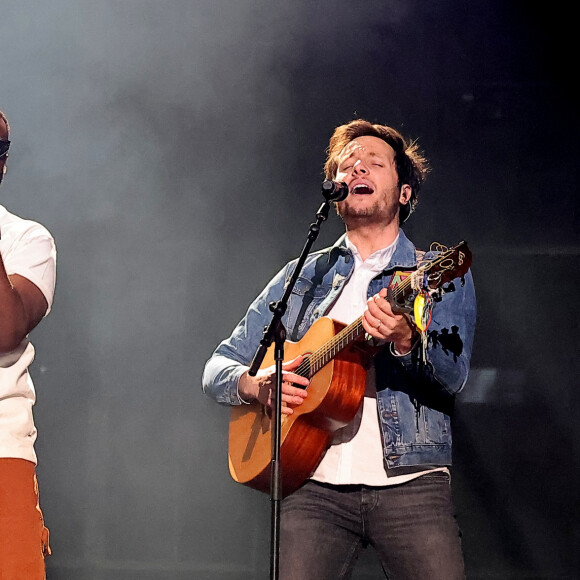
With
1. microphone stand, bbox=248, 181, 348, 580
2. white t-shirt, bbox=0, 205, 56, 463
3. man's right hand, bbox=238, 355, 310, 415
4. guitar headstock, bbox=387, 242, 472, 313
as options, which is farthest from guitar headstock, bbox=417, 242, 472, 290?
white t-shirt, bbox=0, 205, 56, 463

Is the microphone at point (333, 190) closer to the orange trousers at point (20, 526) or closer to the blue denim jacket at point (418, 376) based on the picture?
the blue denim jacket at point (418, 376)

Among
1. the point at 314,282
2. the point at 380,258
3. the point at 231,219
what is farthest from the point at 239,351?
the point at 231,219

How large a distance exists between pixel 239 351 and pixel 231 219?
1.37 metres

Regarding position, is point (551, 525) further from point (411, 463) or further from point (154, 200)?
point (154, 200)

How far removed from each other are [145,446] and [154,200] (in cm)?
129

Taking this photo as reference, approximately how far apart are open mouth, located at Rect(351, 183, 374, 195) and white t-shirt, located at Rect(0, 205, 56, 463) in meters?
1.09

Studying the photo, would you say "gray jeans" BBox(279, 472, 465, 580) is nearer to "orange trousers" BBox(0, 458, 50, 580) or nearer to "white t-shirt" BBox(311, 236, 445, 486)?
"white t-shirt" BBox(311, 236, 445, 486)

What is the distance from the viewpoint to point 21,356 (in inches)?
90.2

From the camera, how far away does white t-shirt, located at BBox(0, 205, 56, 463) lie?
7.16 ft

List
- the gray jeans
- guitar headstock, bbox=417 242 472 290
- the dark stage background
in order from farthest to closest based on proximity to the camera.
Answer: the dark stage background < the gray jeans < guitar headstock, bbox=417 242 472 290

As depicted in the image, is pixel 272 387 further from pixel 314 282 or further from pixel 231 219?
pixel 231 219

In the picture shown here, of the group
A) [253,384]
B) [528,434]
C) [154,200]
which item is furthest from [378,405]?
[154,200]

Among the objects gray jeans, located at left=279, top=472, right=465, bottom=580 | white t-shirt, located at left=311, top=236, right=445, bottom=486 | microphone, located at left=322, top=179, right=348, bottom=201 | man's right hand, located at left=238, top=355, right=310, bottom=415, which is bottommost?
gray jeans, located at left=279, top=472, right=465, bottom=580

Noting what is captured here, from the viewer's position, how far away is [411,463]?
2.41m
